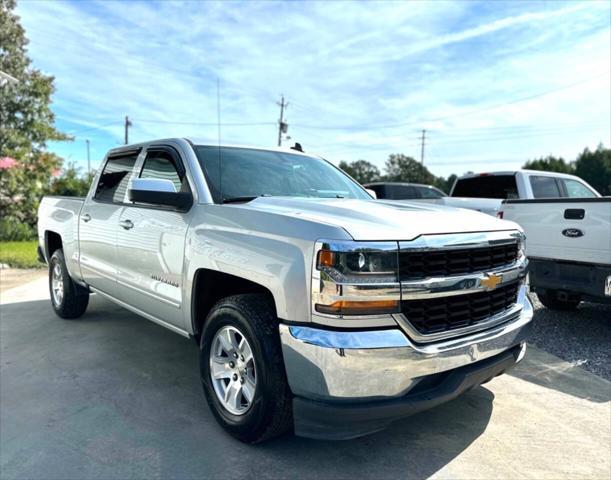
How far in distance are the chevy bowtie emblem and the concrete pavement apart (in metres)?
1.01

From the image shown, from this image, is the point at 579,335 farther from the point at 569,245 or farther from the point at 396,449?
the point at 396,449

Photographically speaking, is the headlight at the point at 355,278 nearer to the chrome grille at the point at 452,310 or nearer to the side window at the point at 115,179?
the chrome grille at the point at 452,310

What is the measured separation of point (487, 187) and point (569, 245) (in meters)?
4.33

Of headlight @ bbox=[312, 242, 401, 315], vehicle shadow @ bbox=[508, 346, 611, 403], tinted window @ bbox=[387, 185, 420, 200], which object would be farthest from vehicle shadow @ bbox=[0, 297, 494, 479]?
tinted window @ bbox=[387, 185, 420, 200]

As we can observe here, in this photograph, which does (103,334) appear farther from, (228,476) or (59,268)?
(228,476)

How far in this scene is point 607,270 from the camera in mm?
4660

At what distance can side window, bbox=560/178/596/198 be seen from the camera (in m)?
8.97

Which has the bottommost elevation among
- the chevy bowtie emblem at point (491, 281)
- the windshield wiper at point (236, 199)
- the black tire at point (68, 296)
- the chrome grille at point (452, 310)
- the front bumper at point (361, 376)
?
the black tire at point (68, 296)

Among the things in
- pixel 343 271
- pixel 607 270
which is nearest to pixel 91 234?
pixel 343 271

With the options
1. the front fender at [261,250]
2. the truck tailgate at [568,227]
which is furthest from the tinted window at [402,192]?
the front fender at [261,250]

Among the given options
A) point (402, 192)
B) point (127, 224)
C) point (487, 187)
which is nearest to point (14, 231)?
point (402, 192)

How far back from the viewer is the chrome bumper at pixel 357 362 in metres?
2.25

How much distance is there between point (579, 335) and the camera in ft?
17.5

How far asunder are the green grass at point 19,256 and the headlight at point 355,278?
976 cm
